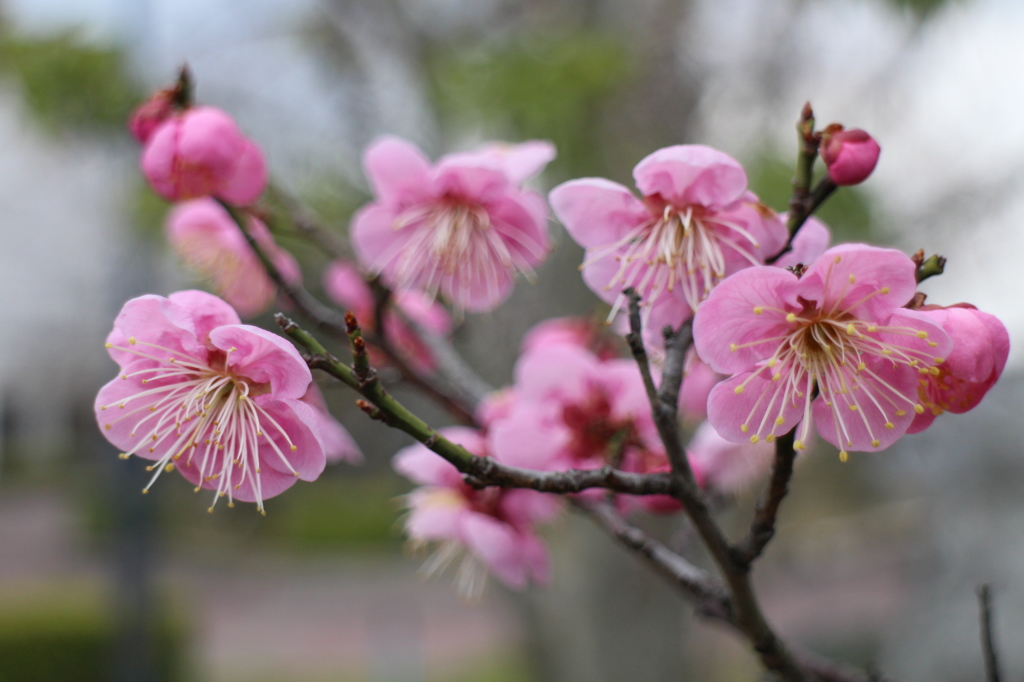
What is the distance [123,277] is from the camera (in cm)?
373

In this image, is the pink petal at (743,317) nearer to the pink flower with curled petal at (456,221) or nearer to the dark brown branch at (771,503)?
the dark brown branch at (771,503)

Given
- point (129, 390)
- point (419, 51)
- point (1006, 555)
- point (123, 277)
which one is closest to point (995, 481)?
point (1006, 555)

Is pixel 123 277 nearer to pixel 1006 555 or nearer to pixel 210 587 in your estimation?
pixel 1006 555

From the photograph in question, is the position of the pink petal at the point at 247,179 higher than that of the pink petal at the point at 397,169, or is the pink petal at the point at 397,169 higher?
the pink petal at the point at 247,179

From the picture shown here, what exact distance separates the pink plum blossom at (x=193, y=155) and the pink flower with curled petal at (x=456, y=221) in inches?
5.4

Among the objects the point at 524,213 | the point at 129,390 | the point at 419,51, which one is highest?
the point at 419,51

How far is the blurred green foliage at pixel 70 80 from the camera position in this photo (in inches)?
115

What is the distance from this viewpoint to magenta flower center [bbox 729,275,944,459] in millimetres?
502

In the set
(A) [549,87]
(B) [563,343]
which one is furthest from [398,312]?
(A) [549,87]

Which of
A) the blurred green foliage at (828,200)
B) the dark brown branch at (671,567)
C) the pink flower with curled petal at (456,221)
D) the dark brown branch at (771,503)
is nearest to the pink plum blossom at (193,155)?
the pink flower with curled petal at (456,221)

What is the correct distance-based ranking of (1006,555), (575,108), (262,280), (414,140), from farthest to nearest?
(414,140), (1006,555), (575,108), (262,280)

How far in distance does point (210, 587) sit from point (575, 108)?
8.39 meters

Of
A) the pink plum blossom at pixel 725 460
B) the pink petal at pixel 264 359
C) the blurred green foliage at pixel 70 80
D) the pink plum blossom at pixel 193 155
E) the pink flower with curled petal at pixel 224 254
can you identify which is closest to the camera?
the pink petal at pixel 264 359

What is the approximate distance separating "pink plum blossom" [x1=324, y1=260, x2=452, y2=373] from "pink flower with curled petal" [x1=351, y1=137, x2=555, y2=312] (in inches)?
7.7
